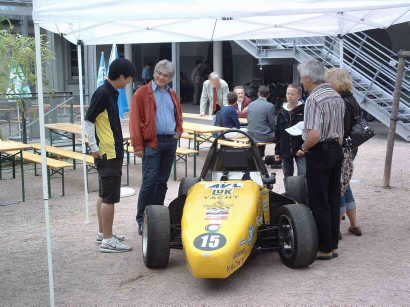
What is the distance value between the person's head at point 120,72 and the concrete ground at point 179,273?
1686 mm

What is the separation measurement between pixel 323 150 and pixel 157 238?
5.45ft

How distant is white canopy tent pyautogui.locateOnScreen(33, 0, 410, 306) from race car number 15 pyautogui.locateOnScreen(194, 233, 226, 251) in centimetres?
113

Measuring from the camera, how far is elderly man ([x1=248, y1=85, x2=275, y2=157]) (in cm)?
973

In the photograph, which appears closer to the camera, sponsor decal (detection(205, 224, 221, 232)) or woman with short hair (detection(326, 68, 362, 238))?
sponsor decal (detection(205, 224, 221, 232))

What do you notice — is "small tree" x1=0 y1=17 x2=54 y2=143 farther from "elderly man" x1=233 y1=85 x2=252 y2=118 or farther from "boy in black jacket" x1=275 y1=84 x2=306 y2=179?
"boy in black jacket" x1=275 y1=84 x2=306 y2=179

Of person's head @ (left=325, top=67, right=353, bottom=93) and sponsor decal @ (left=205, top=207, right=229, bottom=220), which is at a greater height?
person's head @ (left=325, top=67, right=353, bottom=93)

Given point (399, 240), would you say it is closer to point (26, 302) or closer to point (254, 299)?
point (254, 299)

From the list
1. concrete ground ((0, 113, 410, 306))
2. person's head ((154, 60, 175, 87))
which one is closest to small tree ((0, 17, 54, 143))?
concrete ground ((0, 113, 410, 306))

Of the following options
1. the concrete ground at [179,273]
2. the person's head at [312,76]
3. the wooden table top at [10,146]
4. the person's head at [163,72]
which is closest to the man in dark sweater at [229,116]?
the concrete ground at [179,273]

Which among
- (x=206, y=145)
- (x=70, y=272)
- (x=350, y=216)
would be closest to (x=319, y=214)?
(x=350, y=216)

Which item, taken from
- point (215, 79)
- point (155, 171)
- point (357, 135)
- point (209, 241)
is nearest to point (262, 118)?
point (215, 79)

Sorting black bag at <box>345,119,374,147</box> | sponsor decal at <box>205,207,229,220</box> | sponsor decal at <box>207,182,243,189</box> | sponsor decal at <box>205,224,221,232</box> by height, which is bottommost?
sponsor decal at <box>205,224,221,232</box>

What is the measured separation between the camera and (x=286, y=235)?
5.04 m

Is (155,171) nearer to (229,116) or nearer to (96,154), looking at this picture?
(96,154)
